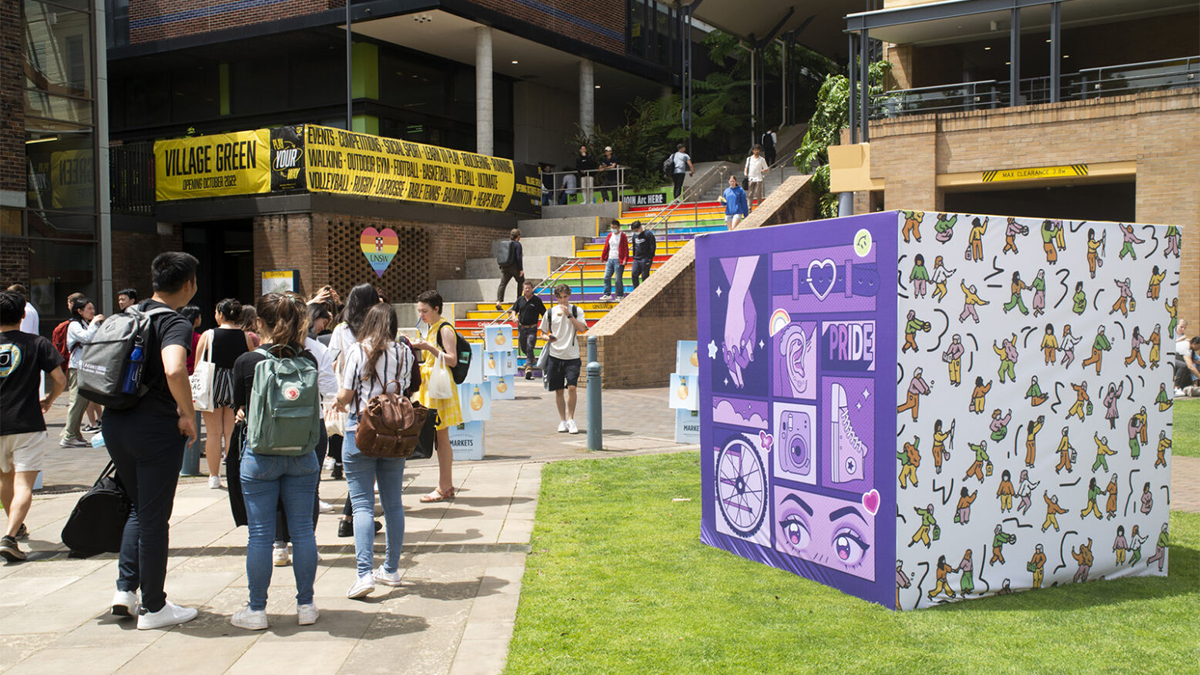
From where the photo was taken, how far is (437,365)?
809 centimetres

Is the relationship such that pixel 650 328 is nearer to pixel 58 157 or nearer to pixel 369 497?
pixel 58 157

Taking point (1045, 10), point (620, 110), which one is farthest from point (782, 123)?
point (1045, 10)

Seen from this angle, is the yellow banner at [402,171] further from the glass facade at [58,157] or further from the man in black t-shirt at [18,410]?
the man in black t-shirt at [18,410]

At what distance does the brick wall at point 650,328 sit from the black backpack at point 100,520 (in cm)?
1268

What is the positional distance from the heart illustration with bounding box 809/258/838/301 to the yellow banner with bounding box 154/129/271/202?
19.1 m

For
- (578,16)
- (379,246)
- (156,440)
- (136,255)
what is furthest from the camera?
(578,16)

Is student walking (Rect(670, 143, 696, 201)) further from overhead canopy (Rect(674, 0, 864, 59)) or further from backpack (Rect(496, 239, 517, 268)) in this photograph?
backpack (Rect(496, 239, 517, 268))

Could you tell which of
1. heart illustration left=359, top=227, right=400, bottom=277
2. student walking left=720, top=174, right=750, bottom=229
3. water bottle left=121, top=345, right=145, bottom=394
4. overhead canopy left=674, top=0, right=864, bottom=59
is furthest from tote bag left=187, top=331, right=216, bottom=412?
overhead canopy left=674, top=0, right=864, bottom=59

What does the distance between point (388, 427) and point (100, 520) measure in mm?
1646

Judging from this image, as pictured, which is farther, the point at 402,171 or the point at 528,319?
the point at 402,171

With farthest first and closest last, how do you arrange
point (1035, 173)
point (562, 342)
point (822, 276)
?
point (1035, 173) < point (562, 342) < point (822, 276)

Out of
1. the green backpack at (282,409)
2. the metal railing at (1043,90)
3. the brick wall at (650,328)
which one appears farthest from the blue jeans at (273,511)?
the metal railing at (1043,90)

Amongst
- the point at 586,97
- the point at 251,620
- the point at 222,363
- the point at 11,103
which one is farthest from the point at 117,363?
the point at 586,97

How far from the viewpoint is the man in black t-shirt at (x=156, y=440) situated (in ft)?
16.6
